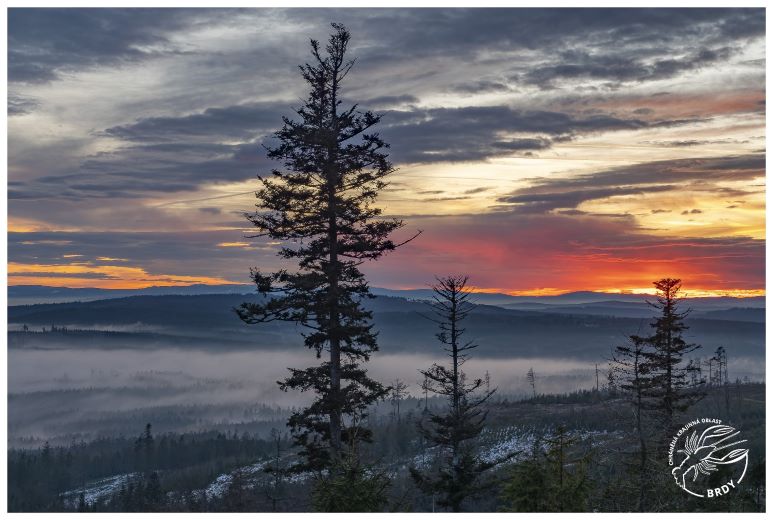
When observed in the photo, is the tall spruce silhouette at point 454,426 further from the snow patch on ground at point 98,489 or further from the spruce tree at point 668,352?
the snow patch on ground at point 98,489

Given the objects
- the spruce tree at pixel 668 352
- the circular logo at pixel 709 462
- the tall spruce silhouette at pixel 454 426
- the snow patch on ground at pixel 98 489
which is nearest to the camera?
the circular logo at pixel 709 462

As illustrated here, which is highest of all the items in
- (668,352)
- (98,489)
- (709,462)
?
(668,352)

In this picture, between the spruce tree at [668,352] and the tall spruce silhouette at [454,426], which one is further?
the spruce tree at [668,352]

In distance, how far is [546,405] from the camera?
155m

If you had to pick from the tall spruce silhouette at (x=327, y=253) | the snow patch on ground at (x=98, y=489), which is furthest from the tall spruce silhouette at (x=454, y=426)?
the snow patch on ground at (x=98, y=489)

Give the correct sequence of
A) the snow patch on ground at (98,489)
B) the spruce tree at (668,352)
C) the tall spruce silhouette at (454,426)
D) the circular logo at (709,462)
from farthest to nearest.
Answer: the snow patch on ground at (98,489) < the spruce tree at (668,352) < the tall spruce silhouette at (454,426) < the circular logo at (709,462)

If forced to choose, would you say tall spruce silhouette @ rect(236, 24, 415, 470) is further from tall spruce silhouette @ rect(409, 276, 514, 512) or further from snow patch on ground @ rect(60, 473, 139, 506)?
snow patch on ground @ rect(60, 473, 139, 506)

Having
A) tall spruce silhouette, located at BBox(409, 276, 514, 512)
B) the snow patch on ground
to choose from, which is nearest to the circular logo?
tall spruce silhouette, located at BBox(409, 276, 514, 512)

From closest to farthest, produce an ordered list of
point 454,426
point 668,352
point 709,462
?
point 709,462, point 454,426, point 668,352

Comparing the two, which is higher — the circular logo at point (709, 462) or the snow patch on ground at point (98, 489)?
the circular logo at point (709, 462)

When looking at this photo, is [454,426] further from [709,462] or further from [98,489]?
[98,489]

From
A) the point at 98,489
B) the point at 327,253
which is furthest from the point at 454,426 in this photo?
the point at 98,489

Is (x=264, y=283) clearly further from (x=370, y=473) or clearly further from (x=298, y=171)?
(x=370, y=473)
